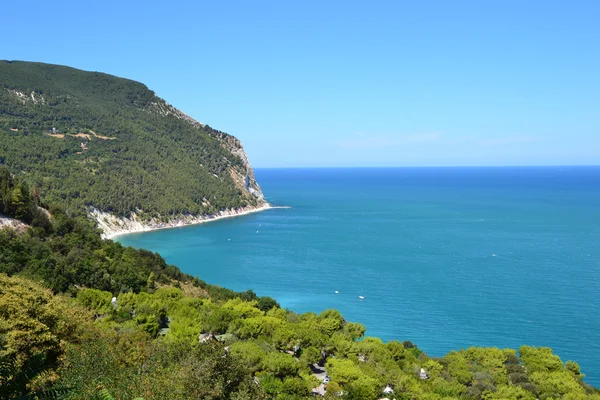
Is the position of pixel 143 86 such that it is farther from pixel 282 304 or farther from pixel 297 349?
pixel 297 349

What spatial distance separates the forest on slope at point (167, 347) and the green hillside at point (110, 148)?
173ft

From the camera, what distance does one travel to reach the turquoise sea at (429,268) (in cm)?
4278

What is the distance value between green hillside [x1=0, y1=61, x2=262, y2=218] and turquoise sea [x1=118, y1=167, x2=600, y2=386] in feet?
39.8

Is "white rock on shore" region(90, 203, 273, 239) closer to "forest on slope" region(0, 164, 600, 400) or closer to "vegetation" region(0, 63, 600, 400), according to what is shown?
"forest on slope" region(0, 164, 600, 400)

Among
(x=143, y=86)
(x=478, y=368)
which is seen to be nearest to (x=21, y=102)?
(x=143, y=86)

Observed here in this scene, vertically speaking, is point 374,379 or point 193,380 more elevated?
point 193,380

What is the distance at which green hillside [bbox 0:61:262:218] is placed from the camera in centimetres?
9700

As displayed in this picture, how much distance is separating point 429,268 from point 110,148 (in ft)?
286

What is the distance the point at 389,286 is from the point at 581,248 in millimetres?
37948

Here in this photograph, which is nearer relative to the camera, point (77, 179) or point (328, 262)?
point (328, 262)

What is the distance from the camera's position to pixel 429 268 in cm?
6425

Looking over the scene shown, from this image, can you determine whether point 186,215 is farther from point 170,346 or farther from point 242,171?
point 170,346

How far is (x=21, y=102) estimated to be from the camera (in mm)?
120312

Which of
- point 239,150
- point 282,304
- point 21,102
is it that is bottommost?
point 282,304
